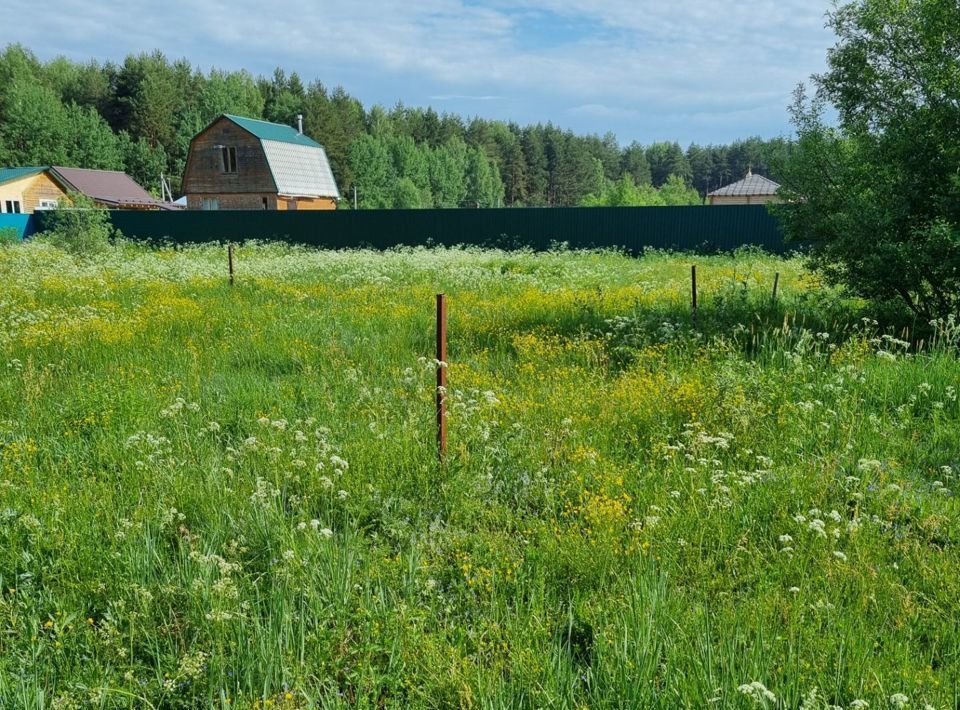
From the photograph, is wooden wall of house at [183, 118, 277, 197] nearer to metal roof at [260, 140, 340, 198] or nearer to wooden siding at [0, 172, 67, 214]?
metal roof at [260, 140, 340, 198]

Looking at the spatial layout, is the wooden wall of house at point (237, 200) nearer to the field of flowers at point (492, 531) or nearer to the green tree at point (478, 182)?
the field of flowers at point (492, 531)

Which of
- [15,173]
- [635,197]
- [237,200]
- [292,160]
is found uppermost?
[292,160]

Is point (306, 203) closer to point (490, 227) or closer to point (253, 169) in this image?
point (253, 169)

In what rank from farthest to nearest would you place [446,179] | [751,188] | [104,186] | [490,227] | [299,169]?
[446,179] < [751,188] < [104,186] < [299,169] < [490,227]

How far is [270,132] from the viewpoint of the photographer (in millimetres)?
43062

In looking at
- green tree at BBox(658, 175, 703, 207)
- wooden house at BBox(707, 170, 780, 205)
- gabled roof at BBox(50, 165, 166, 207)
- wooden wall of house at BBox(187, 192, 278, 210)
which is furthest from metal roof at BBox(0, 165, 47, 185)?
green tree at BBox(658, 175, 703, 207)

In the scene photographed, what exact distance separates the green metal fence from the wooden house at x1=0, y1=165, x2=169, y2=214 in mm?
16821

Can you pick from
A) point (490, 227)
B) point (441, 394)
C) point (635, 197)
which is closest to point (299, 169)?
point (490, 227)

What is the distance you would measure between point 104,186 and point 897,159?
2112 inches

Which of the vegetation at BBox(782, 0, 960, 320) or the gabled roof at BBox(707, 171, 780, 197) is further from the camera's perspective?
the gabled roof at BBox(707, 171, 780, 197)

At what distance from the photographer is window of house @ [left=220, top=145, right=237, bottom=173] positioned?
4309 centimetres

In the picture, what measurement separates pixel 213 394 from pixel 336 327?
295cm

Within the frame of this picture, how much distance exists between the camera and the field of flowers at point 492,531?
2.53 m

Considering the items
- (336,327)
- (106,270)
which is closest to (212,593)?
(336,327)
